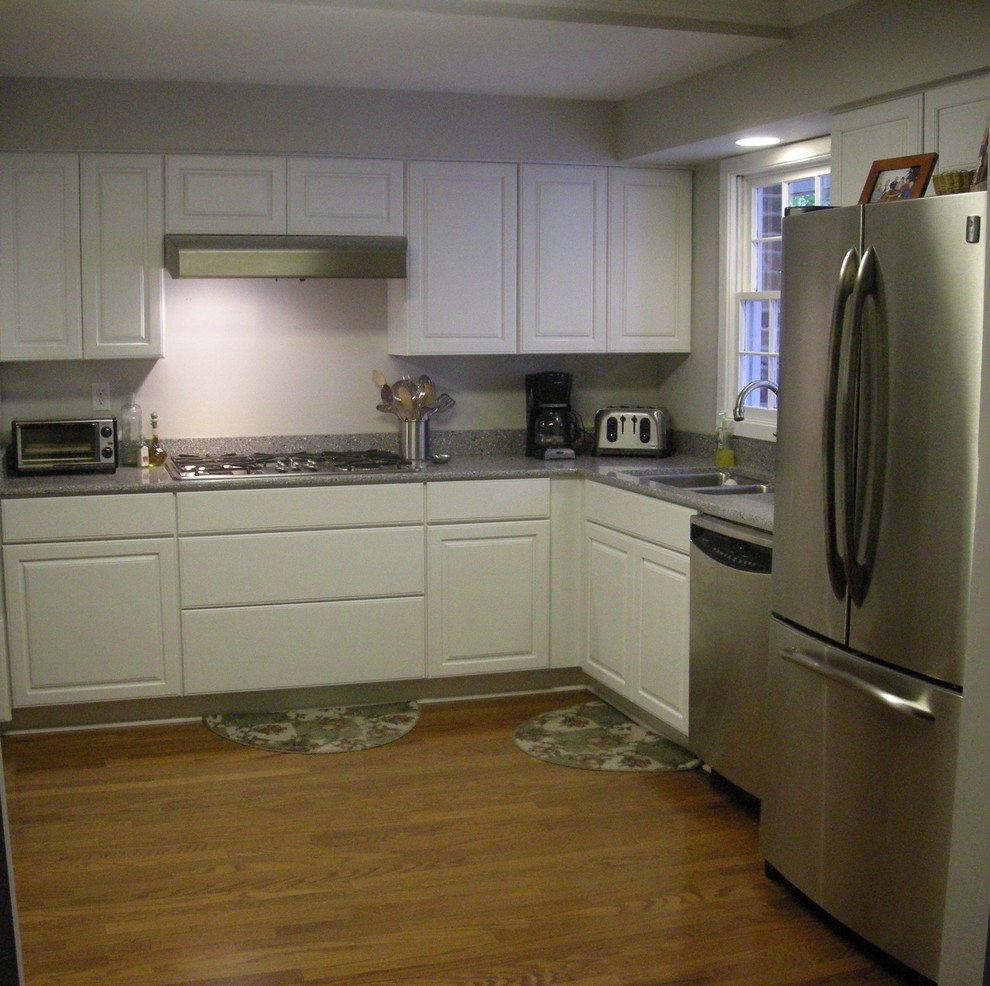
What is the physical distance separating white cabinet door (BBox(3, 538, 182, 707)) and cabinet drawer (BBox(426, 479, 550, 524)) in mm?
969

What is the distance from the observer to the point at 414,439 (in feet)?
16.0

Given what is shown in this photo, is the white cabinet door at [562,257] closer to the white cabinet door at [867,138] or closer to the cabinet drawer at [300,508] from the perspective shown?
the cabinet drawer at [300,508]

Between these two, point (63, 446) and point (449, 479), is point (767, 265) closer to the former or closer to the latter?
point (449, 479)

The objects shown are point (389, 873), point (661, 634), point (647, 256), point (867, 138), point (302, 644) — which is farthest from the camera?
point (647, 256)

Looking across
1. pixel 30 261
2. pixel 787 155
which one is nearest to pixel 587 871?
pixel 787 155

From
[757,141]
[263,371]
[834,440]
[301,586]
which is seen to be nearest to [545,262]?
[757,141]

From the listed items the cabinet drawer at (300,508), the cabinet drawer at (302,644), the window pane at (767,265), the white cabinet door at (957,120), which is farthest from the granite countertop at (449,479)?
the white cabinet door at (957,120)

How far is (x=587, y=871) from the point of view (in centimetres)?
331

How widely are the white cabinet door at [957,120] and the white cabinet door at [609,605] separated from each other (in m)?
1.67

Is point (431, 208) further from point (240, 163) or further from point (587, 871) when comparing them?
point (587, 871)

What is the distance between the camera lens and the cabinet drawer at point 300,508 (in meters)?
4.36

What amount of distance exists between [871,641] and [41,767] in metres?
2.74

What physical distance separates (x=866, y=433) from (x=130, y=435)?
3.03 meters

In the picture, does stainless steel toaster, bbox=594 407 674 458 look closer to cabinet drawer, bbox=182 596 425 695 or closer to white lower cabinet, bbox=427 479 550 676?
white lower cabinet, bbox=427 479 550 676
